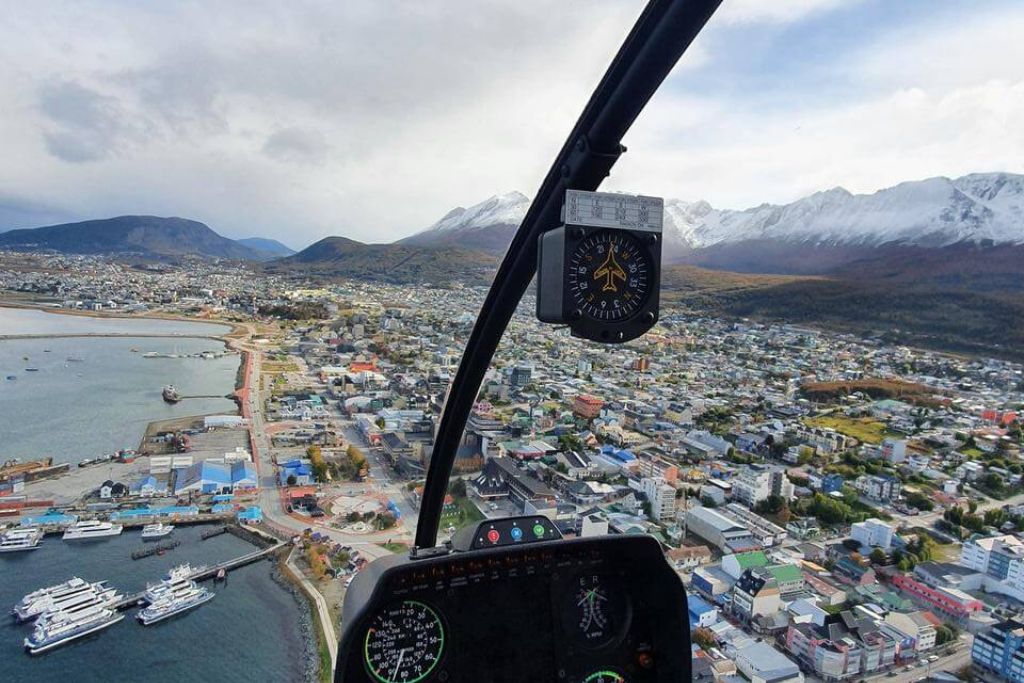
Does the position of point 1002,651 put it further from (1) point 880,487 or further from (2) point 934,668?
(1) point 880,487

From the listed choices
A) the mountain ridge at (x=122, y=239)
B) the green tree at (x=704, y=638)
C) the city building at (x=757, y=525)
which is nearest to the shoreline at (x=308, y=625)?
the green tree at (x=704, y=638)

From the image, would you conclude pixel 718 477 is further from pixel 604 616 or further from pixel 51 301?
pixel 51 301

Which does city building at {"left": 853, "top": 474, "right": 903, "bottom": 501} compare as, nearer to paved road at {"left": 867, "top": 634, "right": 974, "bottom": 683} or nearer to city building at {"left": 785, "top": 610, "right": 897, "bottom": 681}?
city building at {"left": 785, "top": 610, "right": 897, "bottom": 681}

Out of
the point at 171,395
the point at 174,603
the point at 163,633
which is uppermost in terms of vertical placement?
the point at 171,395

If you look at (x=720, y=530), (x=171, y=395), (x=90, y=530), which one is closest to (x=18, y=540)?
(x=90, y=530)

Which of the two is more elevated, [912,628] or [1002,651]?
[1002,651]

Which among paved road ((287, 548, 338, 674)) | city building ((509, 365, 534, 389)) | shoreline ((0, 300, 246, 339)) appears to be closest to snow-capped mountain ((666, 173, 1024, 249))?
city building ((509, 365, 534, 389))
